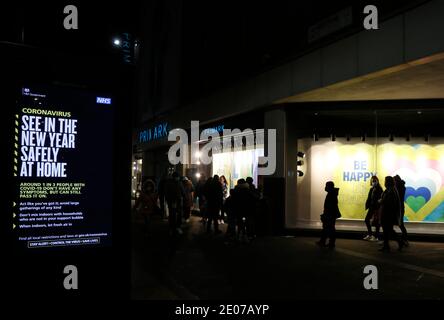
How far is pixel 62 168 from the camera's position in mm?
4398

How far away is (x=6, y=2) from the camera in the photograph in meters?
3.97

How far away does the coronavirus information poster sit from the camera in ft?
13.8

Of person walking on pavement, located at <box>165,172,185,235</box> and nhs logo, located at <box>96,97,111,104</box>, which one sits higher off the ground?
nhs logo, located at <box>96,97,111,104</box>

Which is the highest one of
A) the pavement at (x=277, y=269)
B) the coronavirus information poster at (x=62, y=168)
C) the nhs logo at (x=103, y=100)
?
the nhs logo at (x=103, y=100)

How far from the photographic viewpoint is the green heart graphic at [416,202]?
45.8 feet

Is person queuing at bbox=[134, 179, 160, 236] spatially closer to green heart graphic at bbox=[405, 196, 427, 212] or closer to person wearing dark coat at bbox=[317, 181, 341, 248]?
person wearing dark coat at bbox=[317, 181, 341, 248]

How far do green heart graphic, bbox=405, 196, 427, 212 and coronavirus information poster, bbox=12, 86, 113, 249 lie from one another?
38.1 ft

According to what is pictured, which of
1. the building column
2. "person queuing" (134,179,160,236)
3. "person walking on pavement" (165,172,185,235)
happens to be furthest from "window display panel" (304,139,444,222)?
"person queuing" (134,179,160,236)

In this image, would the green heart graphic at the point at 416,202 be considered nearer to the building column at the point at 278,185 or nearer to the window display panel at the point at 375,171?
the window display panel at the point at 375,171

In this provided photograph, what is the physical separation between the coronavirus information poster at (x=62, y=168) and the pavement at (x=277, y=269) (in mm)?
2542

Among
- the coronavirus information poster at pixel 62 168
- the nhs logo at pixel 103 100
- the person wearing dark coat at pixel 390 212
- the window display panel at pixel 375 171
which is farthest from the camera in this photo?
the window display panel at pixel 375 171

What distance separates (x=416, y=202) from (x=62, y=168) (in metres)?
12.2

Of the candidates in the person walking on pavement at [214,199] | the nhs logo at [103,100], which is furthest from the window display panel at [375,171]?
the nhs logo at [103,100]

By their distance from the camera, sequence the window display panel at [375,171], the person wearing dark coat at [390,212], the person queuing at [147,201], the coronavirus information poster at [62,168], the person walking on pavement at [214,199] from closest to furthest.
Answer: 1. the coronavirus information poster at [62,168]
2. the person wearing dark coat at [390,212]
3. the person queuing at [147,201]
4. the window display panel at [375,171]
5. the person walking on pavement at [214,199]
